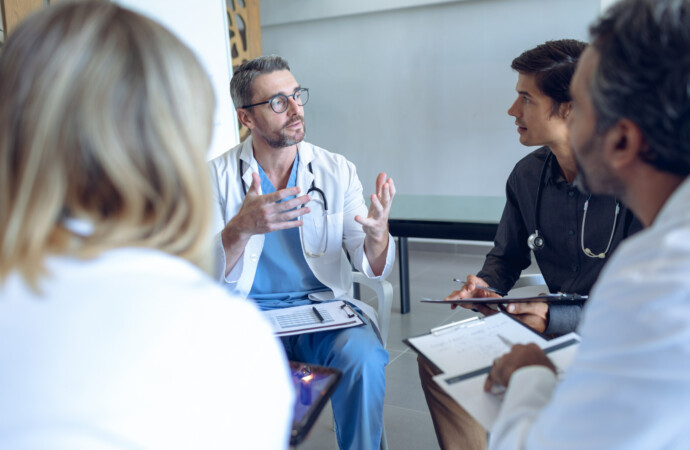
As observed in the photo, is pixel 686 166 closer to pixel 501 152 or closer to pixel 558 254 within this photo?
pixel 558 254

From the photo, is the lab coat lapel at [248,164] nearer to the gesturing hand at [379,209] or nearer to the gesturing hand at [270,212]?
the gesturing hand at [270,212]

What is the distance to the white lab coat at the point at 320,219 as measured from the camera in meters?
2.11

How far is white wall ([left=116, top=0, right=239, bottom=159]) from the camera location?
133 inches

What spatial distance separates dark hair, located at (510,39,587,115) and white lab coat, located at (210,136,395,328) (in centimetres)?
74

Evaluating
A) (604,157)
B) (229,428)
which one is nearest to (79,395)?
(229,428)

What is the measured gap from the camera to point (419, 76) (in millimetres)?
4848

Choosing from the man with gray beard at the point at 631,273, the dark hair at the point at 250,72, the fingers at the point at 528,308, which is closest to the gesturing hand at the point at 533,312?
the fingers at the point at 528,308

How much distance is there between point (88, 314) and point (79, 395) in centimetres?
8

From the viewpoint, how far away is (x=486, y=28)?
4516mm

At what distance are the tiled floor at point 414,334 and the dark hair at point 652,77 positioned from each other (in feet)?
2.39

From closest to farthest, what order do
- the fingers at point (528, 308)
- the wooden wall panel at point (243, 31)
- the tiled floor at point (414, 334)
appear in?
the fingers at point (528, 308) < the tiled floor at point (414, 334) < the wooden wall panel at point (243, 31)

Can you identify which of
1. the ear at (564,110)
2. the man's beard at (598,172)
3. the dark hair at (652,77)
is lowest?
the ear at (564,110)

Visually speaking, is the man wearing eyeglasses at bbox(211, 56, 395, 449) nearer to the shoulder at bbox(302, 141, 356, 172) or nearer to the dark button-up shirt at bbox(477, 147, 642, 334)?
the shoulder at bbox(302, 141, 356, 172)

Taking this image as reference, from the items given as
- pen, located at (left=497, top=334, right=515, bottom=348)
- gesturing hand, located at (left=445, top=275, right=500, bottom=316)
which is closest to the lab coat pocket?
gesturing hand, located at (left=445, top=275, right=500, bottom=316)
